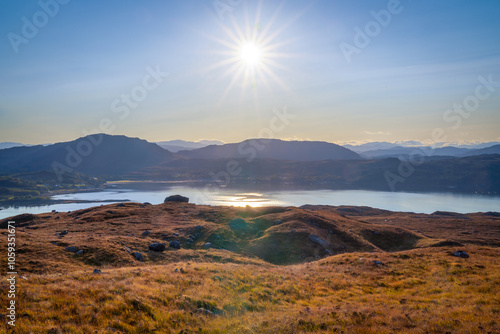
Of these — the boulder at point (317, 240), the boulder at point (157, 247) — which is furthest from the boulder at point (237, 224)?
the boulder at point (157, 247)

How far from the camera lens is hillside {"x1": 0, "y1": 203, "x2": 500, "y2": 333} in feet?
Result: 41.0

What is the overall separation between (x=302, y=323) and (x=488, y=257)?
2677 centimetres

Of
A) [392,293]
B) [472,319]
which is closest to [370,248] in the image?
[392,293]

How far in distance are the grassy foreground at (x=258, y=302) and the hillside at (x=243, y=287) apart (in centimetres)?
6

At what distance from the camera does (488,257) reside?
93.5ft

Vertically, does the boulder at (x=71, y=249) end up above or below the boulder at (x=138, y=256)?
above

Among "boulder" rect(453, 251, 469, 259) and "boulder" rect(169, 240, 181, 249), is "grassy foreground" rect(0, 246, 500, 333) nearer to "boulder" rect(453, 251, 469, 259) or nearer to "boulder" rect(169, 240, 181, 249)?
"boulder" rect(453, 251, 469, 259)

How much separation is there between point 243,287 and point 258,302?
269 centimetres

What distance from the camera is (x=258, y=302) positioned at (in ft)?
56.3

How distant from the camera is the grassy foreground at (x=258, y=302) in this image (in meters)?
12.1

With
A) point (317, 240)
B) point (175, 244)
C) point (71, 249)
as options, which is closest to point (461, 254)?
point (317, 240)

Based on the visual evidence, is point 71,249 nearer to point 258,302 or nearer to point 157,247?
point 157,247

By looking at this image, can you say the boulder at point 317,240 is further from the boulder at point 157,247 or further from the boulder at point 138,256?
the boulder at point 138,256

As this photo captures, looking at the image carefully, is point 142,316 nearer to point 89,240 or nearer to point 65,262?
point 65,262
